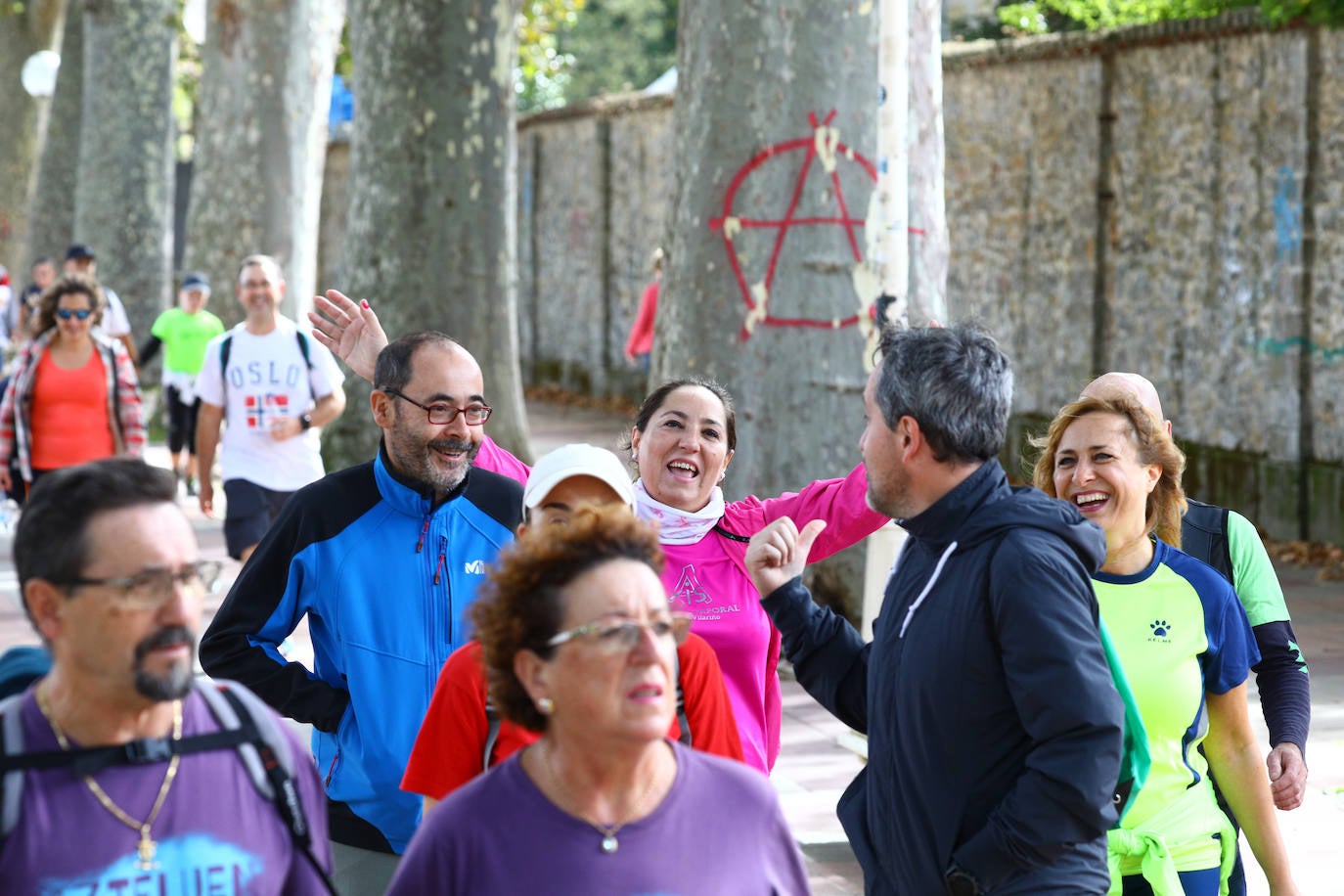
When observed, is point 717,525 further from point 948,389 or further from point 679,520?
point 948,389

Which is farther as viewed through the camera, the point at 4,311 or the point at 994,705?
the point at 4,311

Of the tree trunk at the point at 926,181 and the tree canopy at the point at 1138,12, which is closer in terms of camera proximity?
the tree trunk at the point at 926,181

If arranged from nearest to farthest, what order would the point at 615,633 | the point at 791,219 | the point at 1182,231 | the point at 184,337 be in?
the point at 615,633, the point at 791,219, the point at 1182,231, the point at 184,337

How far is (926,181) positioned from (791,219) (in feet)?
3.87

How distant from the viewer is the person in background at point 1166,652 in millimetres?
4012

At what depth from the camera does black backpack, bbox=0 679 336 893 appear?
2611 millimetres

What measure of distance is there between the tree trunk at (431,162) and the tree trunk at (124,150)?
12554 millimetres

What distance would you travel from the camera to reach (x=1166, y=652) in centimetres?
406

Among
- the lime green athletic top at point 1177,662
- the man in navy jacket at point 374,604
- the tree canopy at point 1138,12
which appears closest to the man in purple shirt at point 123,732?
the man in navy jacket at point 374,604

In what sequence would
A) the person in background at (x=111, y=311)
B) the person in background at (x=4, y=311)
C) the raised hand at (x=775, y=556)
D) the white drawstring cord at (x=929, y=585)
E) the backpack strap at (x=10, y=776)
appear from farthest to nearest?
the person in background at (x=4, y=311)
the person in background at (x=111, y=311)
the raised hand at (x=775, y=556)
the white drawstring cord at (x=929, y=585)
the backpack strap at (x=10, y=776)

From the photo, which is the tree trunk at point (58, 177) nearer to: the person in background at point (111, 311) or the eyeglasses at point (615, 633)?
the person in background at point (111, 311)

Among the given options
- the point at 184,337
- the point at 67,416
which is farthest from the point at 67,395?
the point at 184,337

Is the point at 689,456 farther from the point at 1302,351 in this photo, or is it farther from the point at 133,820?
the point at 1302,351

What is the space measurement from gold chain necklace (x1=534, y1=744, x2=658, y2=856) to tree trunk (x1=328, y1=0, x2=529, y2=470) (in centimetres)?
1019
